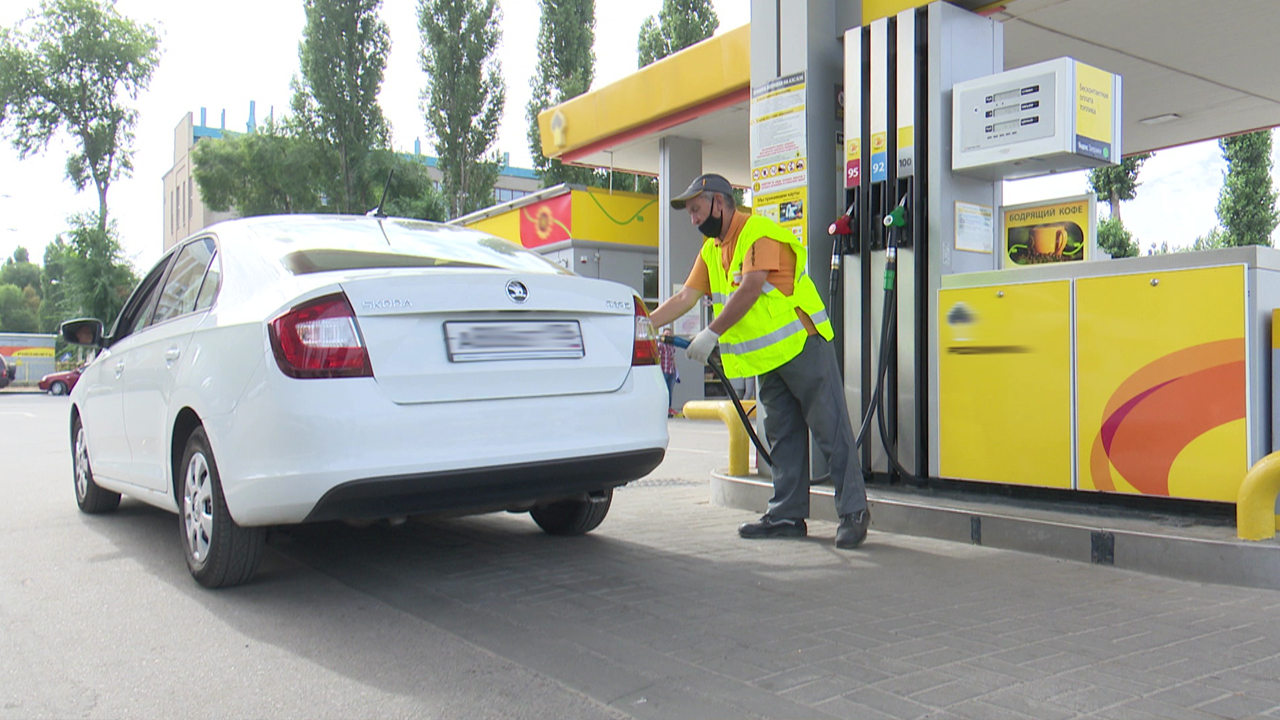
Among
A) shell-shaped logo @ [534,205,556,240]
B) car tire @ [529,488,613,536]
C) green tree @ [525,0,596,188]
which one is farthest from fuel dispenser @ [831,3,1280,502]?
green tree @ [525,0,596,188]

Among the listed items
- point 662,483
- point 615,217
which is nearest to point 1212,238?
point 615,217

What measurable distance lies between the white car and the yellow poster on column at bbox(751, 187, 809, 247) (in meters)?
2.13

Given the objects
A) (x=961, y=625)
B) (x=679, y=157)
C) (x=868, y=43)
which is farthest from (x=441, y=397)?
(x=679, y=157)

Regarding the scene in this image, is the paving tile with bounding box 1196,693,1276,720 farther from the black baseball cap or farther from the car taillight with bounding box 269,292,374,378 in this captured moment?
the black baseball cap

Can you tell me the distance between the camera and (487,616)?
143 inches

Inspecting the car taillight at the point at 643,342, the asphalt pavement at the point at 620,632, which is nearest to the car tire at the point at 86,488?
the asphalt pavement at the point at 620,632

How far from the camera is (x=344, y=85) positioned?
119 ft

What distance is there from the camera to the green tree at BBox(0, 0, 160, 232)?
152 feet

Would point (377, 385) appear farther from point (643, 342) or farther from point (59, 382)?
point (59, 382)

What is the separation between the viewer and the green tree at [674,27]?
88.7ft

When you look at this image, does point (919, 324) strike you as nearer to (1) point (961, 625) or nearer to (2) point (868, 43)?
(2) point (868, 43)

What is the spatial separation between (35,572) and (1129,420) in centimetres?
508

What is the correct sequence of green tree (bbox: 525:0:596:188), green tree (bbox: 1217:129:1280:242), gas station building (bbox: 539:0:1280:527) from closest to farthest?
gas station building (bbox: 539:0:1280:527), green tree (bbox: 1217:129:1280:242), green tree (bbox: 525:0:596:188)

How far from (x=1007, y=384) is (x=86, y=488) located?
546 centimetres
